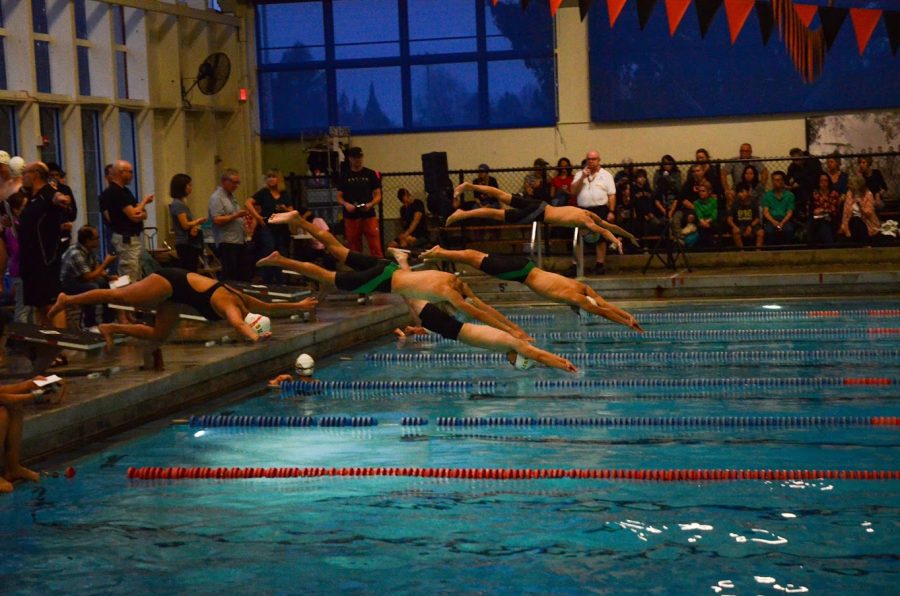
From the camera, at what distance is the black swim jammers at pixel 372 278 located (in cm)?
828

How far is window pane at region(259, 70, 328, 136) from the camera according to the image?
62.5ft

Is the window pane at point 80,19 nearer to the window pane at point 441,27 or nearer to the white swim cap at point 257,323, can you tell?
the window pane at point 441,27

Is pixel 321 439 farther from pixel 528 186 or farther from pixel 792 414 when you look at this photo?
pixel 528 186

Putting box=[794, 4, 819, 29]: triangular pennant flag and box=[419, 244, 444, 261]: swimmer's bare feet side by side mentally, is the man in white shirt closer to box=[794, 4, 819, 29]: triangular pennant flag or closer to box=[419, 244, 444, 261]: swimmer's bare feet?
box=[794, 4, 819, 29]: triangular pennant flag

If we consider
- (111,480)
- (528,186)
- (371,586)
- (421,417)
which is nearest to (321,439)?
(421,417)

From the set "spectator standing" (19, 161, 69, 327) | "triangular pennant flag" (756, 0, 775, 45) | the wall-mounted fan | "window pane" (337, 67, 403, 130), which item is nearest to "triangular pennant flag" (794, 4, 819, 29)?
"triangular pennant flag" (756, 0, 775, 45)

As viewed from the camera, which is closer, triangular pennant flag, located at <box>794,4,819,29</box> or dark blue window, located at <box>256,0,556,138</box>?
triangular pennant flag, located at <box>794,4,819,29</box>

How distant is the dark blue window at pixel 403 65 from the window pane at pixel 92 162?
382 centimetres

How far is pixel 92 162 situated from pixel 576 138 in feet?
23.2

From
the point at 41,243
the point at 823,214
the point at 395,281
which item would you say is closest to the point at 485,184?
the point at 823,214

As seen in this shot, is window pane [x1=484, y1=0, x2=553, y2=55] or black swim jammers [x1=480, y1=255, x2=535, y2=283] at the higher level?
window pane [x1=484, y1=0, x2=553, y2=55]

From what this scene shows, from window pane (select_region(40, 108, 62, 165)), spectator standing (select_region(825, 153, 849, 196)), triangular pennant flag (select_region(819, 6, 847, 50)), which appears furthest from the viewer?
spectator standing (select_region(825, 153, 849, 196))

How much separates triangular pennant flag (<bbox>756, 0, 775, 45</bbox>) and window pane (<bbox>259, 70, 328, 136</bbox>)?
8.66 metres

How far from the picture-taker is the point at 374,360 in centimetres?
1091
